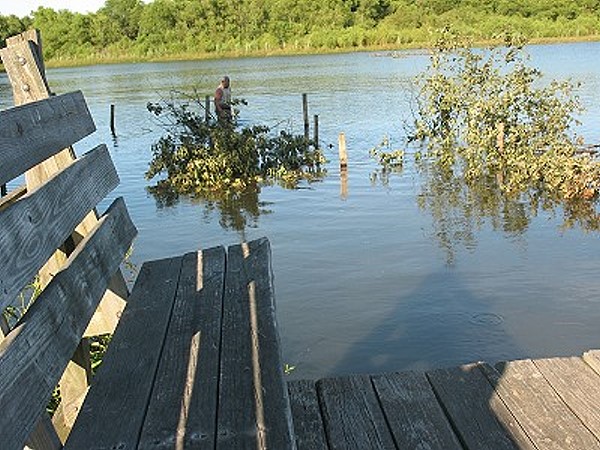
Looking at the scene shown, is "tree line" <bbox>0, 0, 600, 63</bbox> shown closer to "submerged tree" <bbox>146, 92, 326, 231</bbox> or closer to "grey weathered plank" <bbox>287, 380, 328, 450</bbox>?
"submerged tree" <bbox>146, 92, 326, 231</bbox>

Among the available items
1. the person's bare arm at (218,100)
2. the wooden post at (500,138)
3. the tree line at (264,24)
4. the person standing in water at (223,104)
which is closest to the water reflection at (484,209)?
the wooden post at (500,138)

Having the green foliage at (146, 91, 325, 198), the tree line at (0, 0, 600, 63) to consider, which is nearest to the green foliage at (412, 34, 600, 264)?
the green foliage at (146, 91, 325, 198)

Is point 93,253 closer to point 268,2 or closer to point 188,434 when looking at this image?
point 188,434

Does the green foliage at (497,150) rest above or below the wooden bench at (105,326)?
below

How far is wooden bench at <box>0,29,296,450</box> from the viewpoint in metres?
1.83

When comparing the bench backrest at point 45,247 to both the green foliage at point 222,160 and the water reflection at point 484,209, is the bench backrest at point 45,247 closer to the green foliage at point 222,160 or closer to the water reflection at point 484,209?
the water reflection at point 484,209

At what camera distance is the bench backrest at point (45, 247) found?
1703mm

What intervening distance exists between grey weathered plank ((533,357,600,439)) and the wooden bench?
1.46 metres

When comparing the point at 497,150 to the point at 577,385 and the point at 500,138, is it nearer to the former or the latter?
the point at 500,138

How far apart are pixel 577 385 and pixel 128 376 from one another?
2.21 metres

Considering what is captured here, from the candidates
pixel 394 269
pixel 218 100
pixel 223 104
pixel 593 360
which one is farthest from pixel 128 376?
pixel 218 100

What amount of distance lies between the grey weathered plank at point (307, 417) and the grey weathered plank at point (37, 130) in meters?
1.50

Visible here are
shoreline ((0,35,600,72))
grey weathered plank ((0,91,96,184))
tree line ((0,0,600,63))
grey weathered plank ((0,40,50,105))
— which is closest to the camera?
grey weathered plank ((0,91,96,184))

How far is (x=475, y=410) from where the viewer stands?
130 inches
